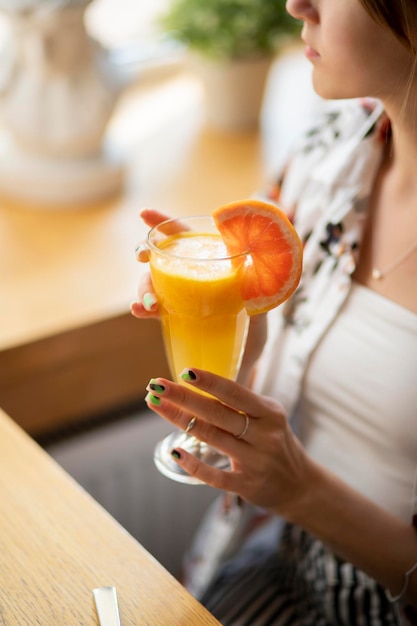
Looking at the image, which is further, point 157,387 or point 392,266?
point 392,266

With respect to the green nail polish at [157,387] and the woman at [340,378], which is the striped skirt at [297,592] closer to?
the woman at [340,378]

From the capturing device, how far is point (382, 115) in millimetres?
1167

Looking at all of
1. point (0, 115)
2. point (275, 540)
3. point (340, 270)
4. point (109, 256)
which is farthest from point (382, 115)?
point (0, 115)

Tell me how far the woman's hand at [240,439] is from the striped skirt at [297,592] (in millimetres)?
242

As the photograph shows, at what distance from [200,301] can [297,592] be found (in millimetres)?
588

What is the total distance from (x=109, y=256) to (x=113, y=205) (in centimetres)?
24

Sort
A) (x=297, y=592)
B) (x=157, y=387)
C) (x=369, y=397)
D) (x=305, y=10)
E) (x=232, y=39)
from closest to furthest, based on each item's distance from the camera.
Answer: (x=157, y=387), (x=305, y=10), (x=369, y=397), (x=297, y=592), (x=232, y=39)

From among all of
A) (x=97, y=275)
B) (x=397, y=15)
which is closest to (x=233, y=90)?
(x=97, y=275)

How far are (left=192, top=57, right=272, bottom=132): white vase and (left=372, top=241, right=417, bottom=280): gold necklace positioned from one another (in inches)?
37.9

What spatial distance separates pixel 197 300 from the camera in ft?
2.76

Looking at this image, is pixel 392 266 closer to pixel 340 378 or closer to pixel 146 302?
pixel 340 378

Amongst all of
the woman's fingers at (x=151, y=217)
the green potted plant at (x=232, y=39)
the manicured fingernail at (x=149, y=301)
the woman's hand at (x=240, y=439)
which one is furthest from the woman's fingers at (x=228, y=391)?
the green potted plant at (x=232, y=39)

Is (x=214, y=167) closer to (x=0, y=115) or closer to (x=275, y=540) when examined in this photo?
(x=0, y=115)

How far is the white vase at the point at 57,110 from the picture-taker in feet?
5.31
